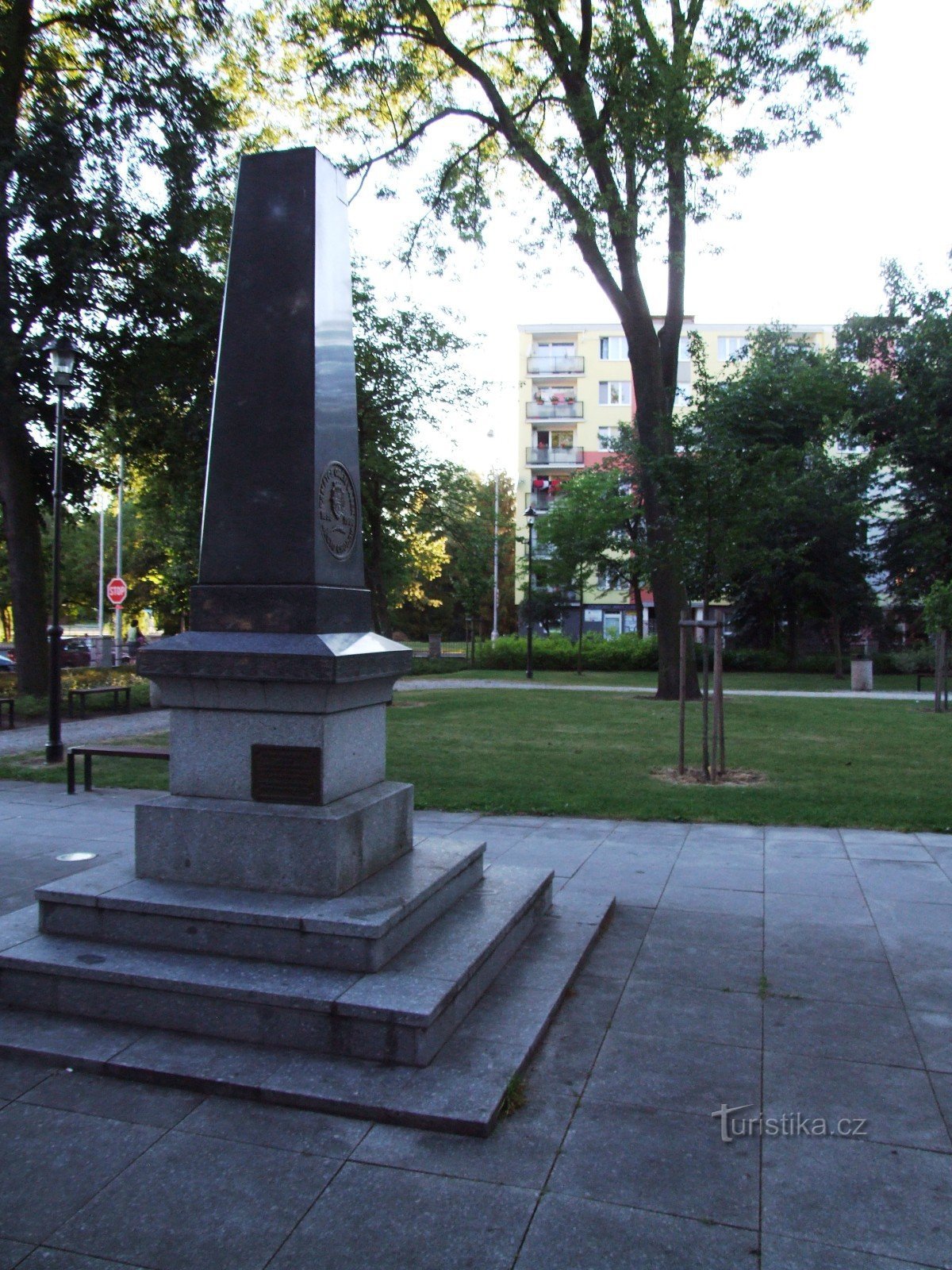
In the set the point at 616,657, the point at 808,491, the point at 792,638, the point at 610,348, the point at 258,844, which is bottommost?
the point at 616,657

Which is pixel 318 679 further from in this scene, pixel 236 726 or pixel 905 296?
pixel 905 296

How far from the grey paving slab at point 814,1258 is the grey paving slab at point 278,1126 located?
137cm

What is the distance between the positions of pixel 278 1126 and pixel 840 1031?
2472 mm

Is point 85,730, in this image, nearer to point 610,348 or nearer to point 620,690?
point 620,690

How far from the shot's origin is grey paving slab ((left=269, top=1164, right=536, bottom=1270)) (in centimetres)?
276

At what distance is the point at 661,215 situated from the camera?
17766 millimetres

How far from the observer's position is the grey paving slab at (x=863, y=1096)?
137 inches

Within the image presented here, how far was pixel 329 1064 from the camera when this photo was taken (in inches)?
150

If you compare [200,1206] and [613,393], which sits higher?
[613,393]

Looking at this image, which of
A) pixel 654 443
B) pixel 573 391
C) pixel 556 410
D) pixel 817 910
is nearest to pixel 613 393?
pixel 573 391

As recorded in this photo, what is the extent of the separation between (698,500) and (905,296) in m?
30.2

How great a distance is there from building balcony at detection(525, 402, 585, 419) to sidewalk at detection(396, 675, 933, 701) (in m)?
31.3

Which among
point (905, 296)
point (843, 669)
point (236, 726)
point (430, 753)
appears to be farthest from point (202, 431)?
point (905, 296)

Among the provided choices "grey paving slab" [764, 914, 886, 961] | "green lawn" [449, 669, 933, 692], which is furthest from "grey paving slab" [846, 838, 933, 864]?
"green lawn" [449, 669, 933, 692]
